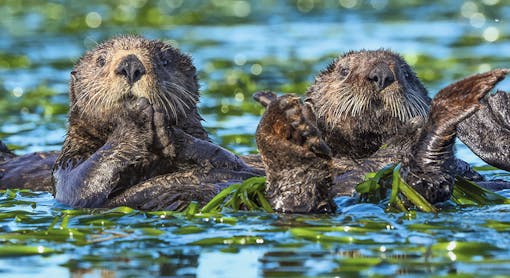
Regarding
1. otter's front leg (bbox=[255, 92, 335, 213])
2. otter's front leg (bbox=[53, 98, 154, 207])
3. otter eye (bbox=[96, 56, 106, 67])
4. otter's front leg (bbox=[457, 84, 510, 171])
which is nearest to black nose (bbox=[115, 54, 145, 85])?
otter's front leg (bbox=[53, 98, 154, 207])

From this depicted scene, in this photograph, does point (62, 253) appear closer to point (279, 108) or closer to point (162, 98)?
point (279, 108)

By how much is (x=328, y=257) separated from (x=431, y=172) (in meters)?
1.34

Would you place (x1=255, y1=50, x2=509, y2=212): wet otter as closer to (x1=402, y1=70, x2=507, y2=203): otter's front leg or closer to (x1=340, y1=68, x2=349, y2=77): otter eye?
(x1=402, y1=70, x2=507, y2=203): otter's front leg

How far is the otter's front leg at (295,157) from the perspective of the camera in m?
5.96

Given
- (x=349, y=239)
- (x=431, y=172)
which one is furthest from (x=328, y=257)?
(x=431, y=172)

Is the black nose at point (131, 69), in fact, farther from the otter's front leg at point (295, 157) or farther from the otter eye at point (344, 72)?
the otter eye at point (344, 72)

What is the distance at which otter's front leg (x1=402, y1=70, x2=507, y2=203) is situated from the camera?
621 centimetres

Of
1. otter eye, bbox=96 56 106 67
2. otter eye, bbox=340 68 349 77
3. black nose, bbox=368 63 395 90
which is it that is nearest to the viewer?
black nose, bbox=368 63 395 90

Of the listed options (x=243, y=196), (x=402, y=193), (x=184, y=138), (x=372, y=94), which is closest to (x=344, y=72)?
(x=372, y=94)

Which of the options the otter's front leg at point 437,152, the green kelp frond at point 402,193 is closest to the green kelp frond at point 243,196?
the green kelp frond at point 402,193

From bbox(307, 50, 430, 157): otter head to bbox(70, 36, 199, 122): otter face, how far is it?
102 centimetres

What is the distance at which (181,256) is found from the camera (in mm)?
5434

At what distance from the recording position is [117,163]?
268 inches

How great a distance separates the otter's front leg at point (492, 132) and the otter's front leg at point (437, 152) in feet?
4.65
